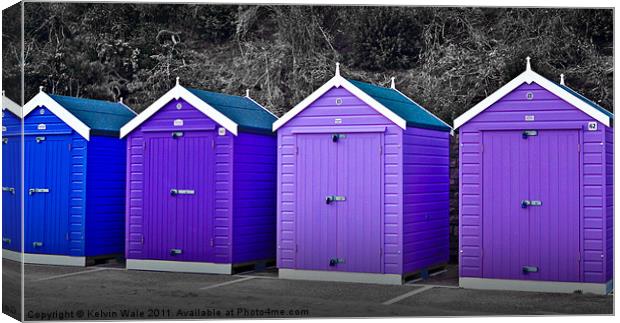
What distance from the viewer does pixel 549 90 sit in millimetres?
10641

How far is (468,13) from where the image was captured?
1084 centimetres

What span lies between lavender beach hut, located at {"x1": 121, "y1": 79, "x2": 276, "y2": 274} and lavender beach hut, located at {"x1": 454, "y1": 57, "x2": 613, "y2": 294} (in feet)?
8.91

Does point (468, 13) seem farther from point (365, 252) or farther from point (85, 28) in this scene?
point (85, 28)

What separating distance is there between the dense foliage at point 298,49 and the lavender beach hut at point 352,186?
0.44 m

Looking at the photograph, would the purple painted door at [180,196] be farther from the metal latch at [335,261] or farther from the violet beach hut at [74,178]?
the metal latch at [335,261]

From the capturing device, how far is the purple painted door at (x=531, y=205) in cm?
1065

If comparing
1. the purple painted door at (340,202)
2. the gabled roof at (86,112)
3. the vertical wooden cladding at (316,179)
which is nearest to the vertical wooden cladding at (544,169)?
the vertical wooden cladding at (316,179)

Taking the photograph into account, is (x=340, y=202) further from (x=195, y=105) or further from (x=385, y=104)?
(x=195, y=105)

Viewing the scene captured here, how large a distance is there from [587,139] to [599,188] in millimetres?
512

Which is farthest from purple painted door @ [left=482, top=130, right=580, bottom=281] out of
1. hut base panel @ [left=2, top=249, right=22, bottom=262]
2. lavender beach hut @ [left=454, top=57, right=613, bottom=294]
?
hut base panel @ [left=2, top=249, right=22, bottom=262]

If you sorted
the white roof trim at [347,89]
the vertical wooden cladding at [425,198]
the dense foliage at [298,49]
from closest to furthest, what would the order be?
the dense foliage at [298,49], the white roof trim at [347,89], the vertical wooden cladding at [425,198]

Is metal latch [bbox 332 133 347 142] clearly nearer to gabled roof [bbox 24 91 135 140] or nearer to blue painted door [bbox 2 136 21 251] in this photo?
gabled roof [bbox 24 91 135 140]

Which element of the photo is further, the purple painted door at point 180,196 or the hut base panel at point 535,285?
the purple painted door at point 180,196

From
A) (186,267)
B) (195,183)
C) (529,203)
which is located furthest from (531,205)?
(186,267)
